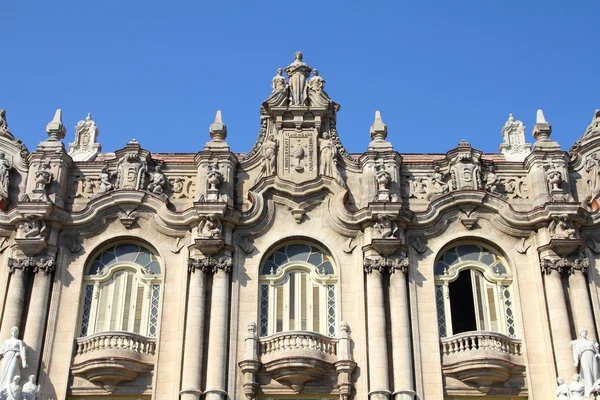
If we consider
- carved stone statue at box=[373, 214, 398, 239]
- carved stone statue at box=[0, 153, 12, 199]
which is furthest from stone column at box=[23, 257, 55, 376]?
carved stone statue at box=[373, 214, 398, 239]

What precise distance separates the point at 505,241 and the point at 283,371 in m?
7.63

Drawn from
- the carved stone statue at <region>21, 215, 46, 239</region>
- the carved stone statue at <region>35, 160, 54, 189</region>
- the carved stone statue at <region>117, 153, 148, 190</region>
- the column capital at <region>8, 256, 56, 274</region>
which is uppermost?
the carved stone statue at <region>117, 153, 148, 190</region>

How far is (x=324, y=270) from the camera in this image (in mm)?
26062

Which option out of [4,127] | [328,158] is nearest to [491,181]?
[328,158]

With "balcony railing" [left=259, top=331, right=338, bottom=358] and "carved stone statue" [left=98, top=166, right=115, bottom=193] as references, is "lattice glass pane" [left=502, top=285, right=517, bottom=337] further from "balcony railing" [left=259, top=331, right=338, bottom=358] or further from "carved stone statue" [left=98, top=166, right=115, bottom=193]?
"carved stone statue" [left=98, top=166, right=115, bottom=193]

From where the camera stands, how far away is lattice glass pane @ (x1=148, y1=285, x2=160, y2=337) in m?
25.0

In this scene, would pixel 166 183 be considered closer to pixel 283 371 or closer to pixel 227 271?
pixel 227 271

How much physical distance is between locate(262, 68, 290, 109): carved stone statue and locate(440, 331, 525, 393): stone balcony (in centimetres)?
906

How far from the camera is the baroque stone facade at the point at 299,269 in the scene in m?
23.9

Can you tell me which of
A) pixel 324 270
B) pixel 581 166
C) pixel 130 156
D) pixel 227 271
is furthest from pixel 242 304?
pixel 581 166

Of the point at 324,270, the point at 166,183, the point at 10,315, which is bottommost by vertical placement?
the point at 10,315

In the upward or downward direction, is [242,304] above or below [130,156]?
below

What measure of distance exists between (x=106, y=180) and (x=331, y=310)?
7775 millimetres

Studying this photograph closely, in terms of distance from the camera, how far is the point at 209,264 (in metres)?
25.3
